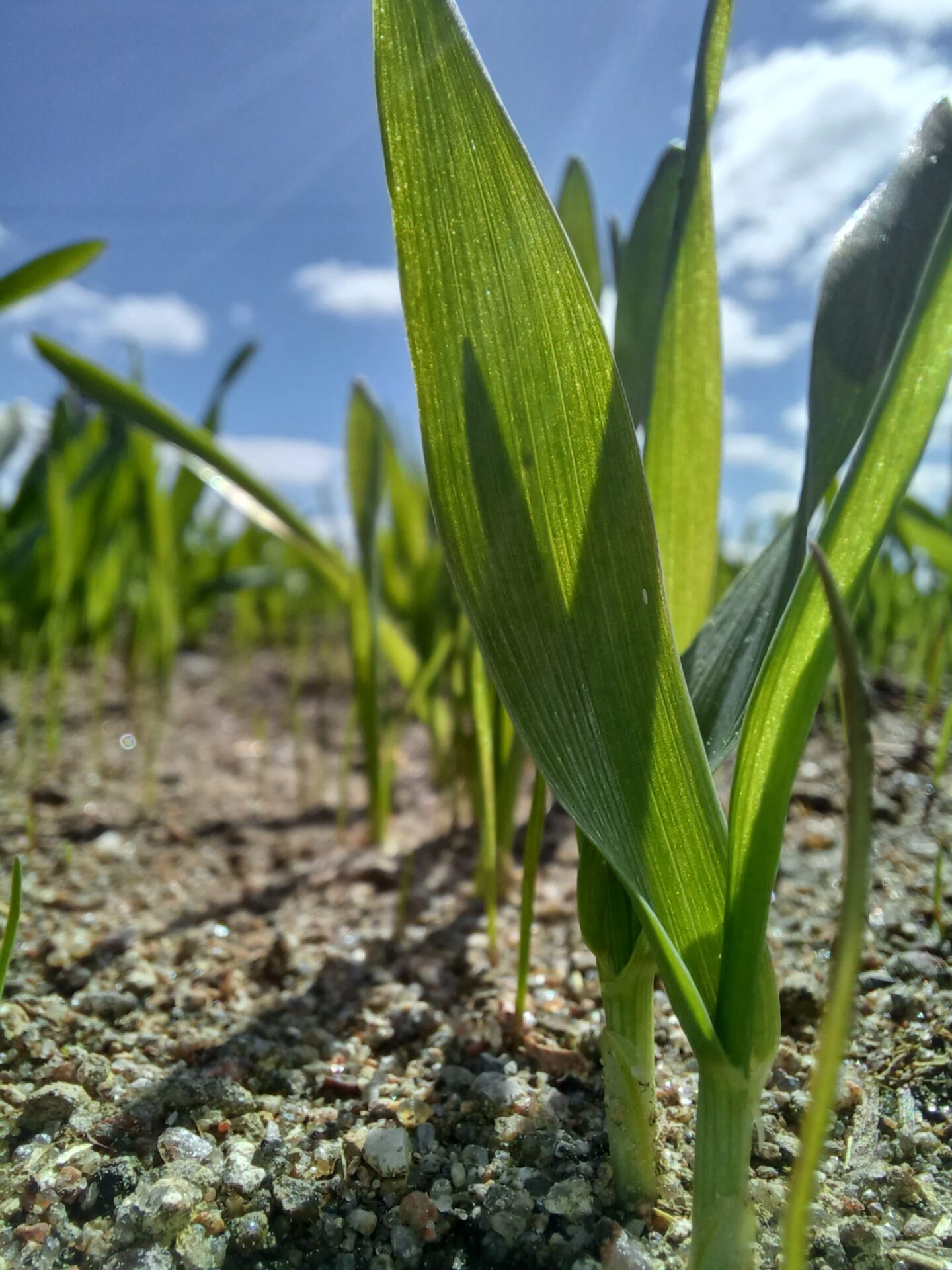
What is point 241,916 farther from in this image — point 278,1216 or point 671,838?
point 671,838

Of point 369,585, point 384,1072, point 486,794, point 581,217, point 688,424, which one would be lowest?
point 384,1072

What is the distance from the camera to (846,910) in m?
0.24

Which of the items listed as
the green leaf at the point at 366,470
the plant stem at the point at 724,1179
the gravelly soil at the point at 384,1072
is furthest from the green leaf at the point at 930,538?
the plant stem at the point at 724,1179

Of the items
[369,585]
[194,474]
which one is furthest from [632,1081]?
[194,474]

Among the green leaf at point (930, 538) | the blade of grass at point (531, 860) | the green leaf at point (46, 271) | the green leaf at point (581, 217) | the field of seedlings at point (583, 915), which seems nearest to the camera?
the field of seedlings at point (583, 915)

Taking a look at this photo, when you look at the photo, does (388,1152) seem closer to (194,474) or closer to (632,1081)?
(632,1081)

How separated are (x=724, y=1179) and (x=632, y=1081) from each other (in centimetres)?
7

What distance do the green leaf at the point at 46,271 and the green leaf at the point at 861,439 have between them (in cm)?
68

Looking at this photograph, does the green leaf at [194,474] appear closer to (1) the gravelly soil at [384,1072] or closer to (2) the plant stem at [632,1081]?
(1) the gravelly soil at [384,1072]

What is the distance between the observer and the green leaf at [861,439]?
0.32 meters

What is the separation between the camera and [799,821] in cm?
84

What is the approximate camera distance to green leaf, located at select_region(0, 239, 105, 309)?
76 cm

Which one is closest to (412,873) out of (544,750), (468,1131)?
(468,1131)

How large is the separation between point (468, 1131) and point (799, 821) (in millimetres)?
511
